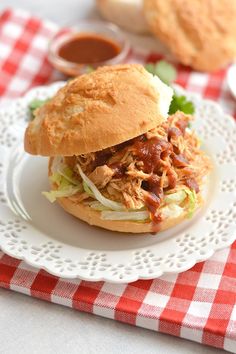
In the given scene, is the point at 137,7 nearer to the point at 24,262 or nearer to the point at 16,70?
the point at 16,70

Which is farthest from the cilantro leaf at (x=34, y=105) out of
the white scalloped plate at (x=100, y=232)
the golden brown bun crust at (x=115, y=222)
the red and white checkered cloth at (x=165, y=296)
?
the red and white checkered cloth at (x=165, y=296)

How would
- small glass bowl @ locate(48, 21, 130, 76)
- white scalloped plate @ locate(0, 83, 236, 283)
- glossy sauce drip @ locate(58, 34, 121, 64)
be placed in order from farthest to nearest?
glossy sauce drip @ locate(58, 34, 121, 64), small glass bowl @ locate(48, 21, 130, 76), white scalloped plate @ locate(0, 83, 236, 283)

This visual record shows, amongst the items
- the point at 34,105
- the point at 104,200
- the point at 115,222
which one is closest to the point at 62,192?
the point at 104,200


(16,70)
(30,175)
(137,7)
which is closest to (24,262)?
(30,175)

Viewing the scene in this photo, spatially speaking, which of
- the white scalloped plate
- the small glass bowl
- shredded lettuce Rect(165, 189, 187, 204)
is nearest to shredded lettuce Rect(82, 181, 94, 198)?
the white scalloped plate

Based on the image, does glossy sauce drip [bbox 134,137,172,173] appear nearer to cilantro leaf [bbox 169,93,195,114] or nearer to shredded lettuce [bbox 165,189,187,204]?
shredded lettuce [bbox 165,189,187,204]

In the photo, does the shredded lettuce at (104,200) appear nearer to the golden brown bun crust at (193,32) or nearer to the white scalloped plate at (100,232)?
the white scalloped plate at (100,232)
